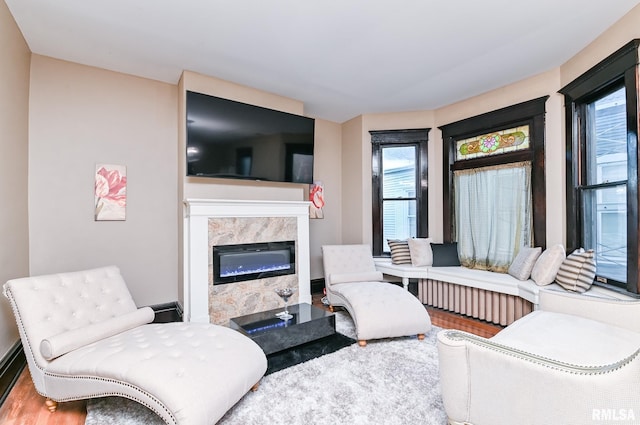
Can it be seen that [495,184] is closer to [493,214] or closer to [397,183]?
[493,214]

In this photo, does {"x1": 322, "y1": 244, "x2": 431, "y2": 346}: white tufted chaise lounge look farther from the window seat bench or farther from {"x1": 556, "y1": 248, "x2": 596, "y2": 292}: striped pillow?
{"x1": 556, "y1": 248, "x2": 596, "y2": 292}: striped pillow

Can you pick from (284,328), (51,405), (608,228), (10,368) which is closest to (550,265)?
(608,228)

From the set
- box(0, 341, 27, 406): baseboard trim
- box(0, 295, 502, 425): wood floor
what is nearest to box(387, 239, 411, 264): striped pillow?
box(0, 295, 502, 425): wood floor

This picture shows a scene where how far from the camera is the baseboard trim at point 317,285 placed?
4.99 meters

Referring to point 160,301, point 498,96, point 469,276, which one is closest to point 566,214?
point 469,276

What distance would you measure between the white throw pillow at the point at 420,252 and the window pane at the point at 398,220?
0.45 metres

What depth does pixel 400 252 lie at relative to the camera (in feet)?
14.4

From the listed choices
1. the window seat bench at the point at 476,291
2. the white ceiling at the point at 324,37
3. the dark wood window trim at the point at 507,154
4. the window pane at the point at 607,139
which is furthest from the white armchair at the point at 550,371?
the white ceiling at the point at 324,37

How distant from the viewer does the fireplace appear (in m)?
3.50

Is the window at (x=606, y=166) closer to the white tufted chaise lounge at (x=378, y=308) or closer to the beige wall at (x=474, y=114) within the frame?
the beige wall at (x=474, y=114)

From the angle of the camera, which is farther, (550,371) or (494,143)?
(494,143)

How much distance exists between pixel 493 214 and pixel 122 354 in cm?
414

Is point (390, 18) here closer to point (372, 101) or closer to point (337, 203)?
point (372, 101)

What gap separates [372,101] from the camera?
436cm
